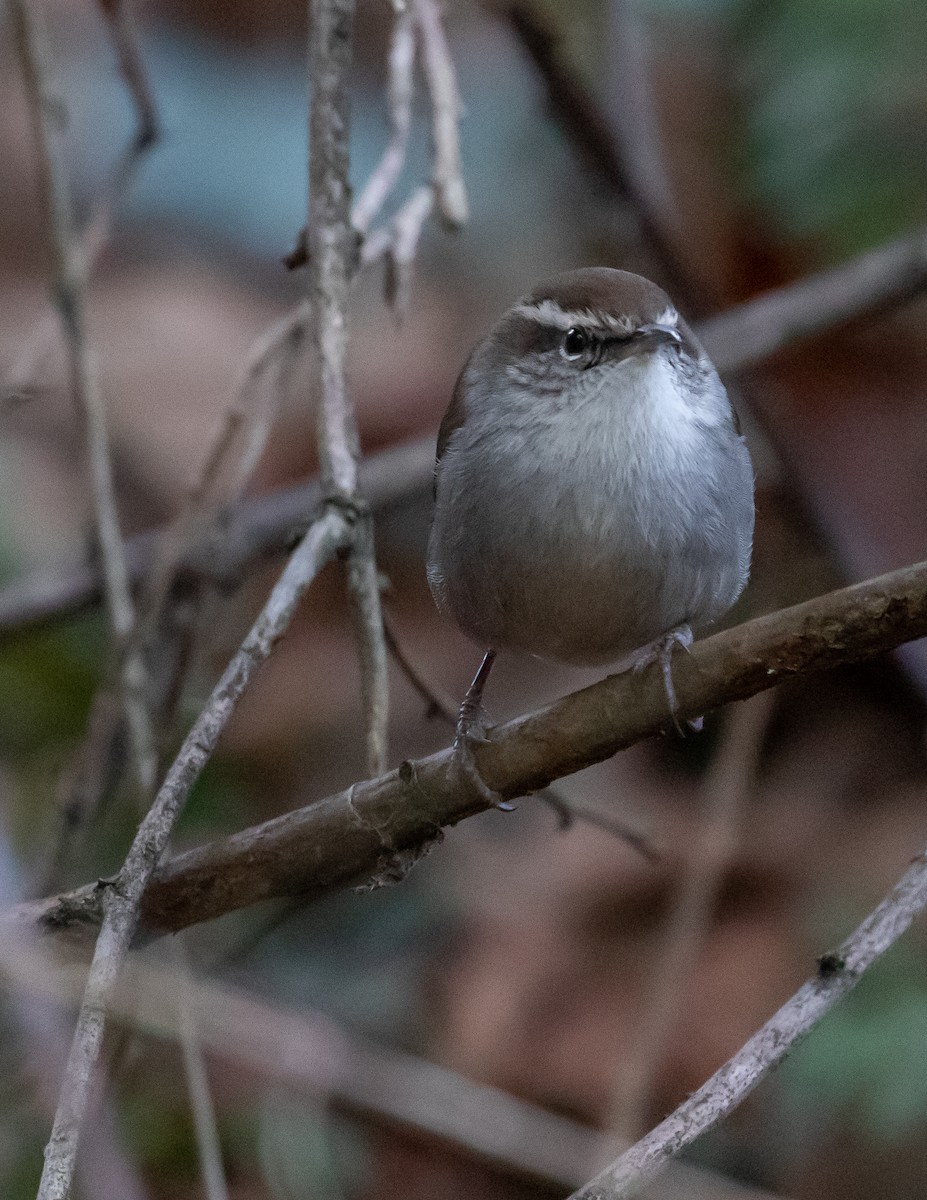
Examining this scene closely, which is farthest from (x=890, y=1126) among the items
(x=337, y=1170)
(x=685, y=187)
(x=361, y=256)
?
(x=685, y=187)

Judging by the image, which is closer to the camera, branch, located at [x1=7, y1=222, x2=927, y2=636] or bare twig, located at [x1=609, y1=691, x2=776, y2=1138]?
bare twig, located at [x1=609, y1=691, x2=776, y2=1138]

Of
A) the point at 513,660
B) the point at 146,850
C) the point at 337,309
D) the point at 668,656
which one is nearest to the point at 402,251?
the point at 337,309

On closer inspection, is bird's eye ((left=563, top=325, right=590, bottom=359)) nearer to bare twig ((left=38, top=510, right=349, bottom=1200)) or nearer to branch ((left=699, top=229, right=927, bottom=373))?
bare twig ((left=38, top=510, right=349, bottom=1200))

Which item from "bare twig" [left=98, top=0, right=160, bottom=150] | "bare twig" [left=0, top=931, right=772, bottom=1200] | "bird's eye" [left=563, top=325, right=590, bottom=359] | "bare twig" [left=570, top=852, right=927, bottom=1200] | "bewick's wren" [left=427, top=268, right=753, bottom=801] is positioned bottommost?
"bare twig" [left=570, top=852, right=927, bottom=1200]

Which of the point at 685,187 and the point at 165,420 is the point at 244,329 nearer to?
the point at 165,420

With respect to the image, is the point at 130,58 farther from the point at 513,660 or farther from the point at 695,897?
the point at 695,897

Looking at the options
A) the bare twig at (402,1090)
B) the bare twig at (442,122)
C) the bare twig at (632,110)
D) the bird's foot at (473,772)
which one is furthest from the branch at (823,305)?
the bird's foot at (473,772)

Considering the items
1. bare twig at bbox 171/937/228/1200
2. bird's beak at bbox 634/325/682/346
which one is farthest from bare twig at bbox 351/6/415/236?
bare twig at bbox 171/937/228/1200
